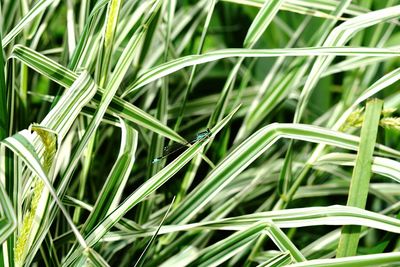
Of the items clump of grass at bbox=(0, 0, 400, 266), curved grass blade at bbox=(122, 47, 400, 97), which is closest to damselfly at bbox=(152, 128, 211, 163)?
clump of grass at bbox=(0, 0, 400, 266)

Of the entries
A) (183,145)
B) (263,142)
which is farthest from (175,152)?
(263,142)

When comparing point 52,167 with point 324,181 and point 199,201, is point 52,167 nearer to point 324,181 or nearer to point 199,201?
point 199,201

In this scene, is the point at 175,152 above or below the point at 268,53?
below

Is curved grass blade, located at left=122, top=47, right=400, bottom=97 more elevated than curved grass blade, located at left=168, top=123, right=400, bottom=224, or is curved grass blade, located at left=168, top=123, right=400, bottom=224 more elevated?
curved grass blade, located at left=122, top=47, right=400, bottom=97

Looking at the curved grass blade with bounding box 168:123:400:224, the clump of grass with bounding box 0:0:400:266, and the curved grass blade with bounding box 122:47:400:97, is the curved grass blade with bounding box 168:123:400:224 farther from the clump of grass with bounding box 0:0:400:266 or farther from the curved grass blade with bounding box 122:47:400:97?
the curved grass blade with bounding box 122:47:400:97

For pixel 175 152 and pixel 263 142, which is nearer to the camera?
pixel 263 142

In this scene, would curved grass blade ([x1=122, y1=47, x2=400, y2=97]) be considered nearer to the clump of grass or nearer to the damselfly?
the clump of grass

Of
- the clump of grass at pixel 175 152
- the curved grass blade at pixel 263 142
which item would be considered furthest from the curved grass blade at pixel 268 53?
the curved grass blade at pixel 263 142

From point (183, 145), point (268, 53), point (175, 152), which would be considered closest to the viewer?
point (268, 53)

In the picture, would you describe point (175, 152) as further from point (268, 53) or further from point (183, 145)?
point (268, 53)

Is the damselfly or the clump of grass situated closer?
the clump of grass

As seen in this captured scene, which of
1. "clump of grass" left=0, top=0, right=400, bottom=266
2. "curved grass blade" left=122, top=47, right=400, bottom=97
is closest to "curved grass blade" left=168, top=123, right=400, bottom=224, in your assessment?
"clump of grass" left=0, top=0, right=400, bottom=266

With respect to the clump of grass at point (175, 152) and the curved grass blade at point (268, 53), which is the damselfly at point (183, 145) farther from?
the curved grass blade at point (268, 53)
